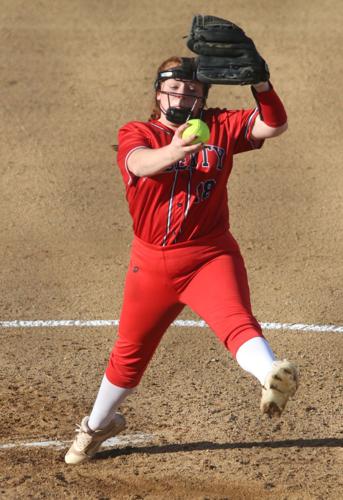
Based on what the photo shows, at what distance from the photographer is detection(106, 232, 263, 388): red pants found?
5145mm

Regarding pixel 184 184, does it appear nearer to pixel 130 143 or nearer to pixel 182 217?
pixel 182 217

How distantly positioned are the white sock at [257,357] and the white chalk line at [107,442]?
139cm

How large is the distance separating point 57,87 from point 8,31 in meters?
1.63

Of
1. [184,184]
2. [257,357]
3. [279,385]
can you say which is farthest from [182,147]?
[279,385]

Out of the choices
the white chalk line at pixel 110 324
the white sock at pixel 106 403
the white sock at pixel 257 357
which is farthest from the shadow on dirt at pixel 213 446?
the white chalk line at pixel 110 324

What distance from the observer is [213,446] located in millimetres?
5930

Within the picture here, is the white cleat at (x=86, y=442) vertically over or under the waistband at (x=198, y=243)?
under

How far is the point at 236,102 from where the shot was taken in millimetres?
11727

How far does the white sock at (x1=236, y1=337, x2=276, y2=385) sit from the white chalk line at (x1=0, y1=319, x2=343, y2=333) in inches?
110

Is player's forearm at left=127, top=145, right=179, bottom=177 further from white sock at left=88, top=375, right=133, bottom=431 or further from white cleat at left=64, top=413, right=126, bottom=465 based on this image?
white cleat at left=64, top=413, right=126, bottom=465

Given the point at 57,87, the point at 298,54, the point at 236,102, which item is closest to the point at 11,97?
the point at 57,87

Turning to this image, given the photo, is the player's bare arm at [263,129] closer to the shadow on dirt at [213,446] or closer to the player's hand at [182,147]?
the player's hand at [182,147]

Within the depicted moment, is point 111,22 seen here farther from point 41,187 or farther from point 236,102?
point 41,187

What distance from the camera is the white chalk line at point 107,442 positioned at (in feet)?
19.4
